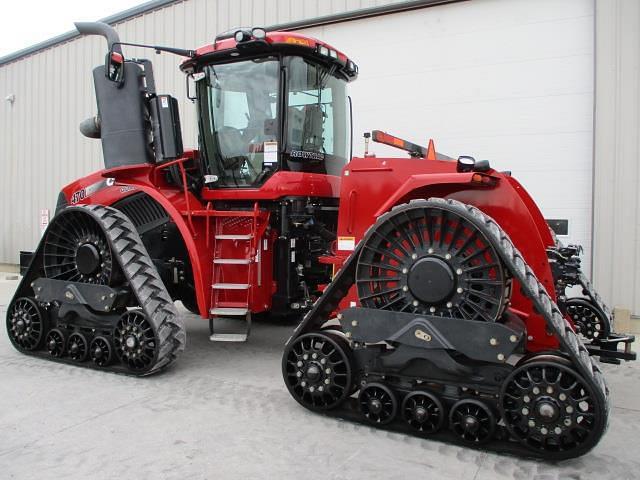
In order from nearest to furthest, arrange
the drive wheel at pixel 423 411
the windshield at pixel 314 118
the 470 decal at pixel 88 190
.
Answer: the drive wheel at pixel 423 411, the windshield at pixel 314 118, the 470 decal at pixel 88 190

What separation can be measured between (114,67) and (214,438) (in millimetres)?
3458

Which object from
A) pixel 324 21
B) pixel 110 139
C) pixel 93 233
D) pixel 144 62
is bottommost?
pixel 93 233

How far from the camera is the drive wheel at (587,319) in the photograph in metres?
4.50

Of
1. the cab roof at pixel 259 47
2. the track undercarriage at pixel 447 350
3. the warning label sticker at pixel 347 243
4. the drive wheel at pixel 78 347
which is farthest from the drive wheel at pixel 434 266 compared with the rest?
the drive wheel at pixel 78 347

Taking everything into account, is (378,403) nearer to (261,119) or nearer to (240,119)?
(261,119)

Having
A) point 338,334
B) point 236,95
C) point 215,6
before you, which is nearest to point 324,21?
point 215,6

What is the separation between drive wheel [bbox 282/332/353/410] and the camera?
358 cm

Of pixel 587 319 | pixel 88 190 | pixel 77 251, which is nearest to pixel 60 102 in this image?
pixel 88 190

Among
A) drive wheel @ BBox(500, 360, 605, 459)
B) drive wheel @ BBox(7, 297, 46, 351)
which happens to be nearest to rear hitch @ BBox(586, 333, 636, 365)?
drive wheel @ BBox(500, 360, 605, 459)

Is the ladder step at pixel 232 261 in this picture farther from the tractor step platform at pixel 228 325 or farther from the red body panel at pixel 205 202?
the tractor step platform at pixel 228 325

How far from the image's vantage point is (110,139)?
17.4ft

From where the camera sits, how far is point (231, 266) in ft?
16.4

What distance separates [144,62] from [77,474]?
12.1 ft

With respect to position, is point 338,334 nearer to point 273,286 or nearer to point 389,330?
point 389,330
